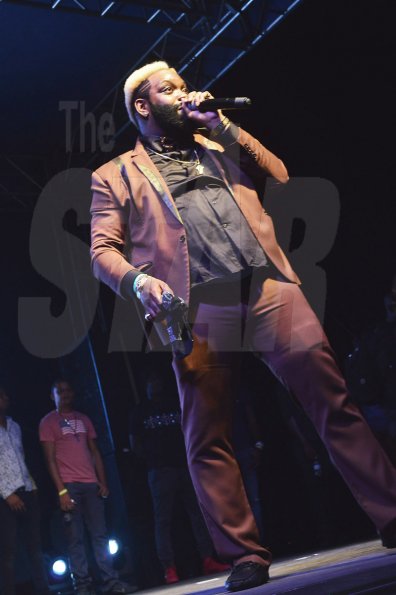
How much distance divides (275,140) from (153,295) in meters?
5.22

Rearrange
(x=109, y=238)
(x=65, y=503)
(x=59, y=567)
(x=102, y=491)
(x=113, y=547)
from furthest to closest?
(x=113, y=547), (x=59, y=567), (x=102, y=491), (x=65, y=503), (x=109, y=238)

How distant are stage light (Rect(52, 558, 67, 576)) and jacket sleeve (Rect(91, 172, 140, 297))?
17.6 ft

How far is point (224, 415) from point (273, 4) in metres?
5.11

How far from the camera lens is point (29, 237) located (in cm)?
866

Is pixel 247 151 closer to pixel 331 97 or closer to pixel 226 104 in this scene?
pixel 226 104

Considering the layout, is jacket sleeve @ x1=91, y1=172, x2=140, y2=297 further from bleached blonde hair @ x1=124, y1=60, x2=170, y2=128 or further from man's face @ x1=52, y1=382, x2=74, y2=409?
man's face @ x1=52, y1=382, x2=74, y2=409

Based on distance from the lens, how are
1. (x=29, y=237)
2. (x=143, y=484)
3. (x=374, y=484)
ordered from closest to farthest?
(x=374, y=484), (x=143, y=484), (x=29, y=237)

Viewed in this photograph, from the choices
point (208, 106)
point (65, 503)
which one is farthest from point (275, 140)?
point (208, 106)

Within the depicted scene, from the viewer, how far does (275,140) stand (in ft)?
23.3

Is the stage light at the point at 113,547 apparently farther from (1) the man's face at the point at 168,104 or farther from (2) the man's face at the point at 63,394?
(1) the man's face at the point at 168,104

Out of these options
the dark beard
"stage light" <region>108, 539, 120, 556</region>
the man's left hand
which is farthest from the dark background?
the dark beard

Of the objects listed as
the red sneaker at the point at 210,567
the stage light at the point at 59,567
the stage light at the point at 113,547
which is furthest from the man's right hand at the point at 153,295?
the stage light at the point at 113,547

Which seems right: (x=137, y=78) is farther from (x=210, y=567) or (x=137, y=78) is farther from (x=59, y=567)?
(x=59, y=567)

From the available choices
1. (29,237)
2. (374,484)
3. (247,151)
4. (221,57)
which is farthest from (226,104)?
(29,237)
